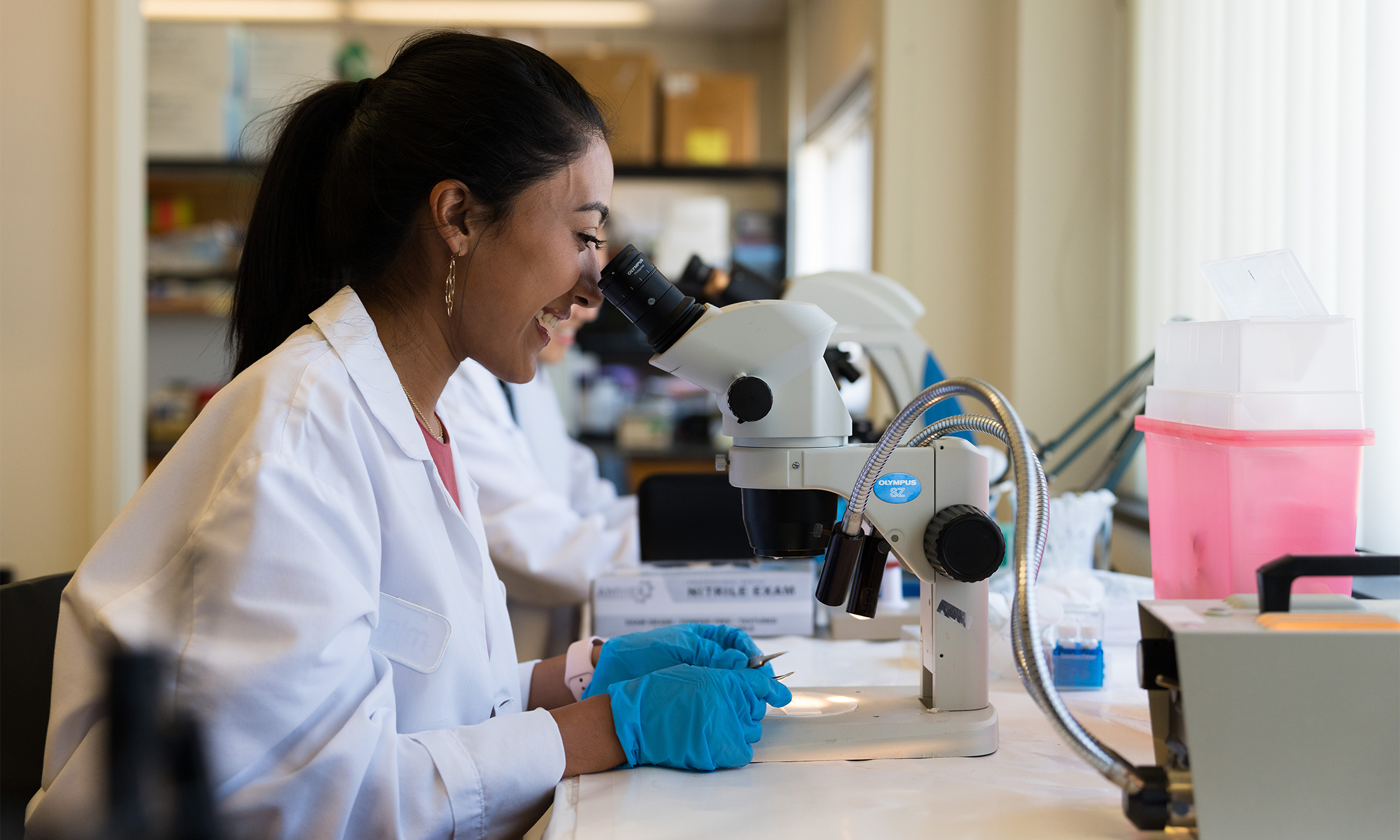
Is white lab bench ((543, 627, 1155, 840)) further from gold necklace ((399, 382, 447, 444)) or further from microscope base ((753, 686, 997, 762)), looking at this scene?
gold necklace ((399, 382, 447, 444))

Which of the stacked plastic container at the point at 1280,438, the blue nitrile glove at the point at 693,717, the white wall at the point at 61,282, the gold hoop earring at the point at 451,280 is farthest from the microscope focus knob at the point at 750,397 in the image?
the white wall at the point at 61,282

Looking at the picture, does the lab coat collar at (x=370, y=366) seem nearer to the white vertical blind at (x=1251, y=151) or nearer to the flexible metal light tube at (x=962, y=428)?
the flexible metal light tube at (x=962, y=428)

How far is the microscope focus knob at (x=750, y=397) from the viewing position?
0.93 metres

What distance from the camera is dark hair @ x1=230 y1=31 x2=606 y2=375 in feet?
3.37

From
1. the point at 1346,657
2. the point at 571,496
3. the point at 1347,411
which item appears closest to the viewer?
the point at 1346,657

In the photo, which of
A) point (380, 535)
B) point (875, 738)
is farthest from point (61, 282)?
point (875, 738)

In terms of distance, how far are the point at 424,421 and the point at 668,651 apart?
0.39m

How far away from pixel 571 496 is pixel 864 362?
0.96m

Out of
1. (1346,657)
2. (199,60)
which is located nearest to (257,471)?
(1346,657)

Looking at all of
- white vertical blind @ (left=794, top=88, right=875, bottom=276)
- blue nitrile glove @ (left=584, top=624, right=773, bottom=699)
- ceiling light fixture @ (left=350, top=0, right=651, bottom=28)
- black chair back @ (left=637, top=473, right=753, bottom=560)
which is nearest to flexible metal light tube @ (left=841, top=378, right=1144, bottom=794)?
blue nitrile glove @ (left=584, top=624, right=773, bottom=699)

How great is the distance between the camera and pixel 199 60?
3.76m

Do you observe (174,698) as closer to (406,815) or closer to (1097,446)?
(406,815)

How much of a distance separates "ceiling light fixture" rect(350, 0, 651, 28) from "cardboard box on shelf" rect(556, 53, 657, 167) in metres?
0.34

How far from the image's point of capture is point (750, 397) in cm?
93
